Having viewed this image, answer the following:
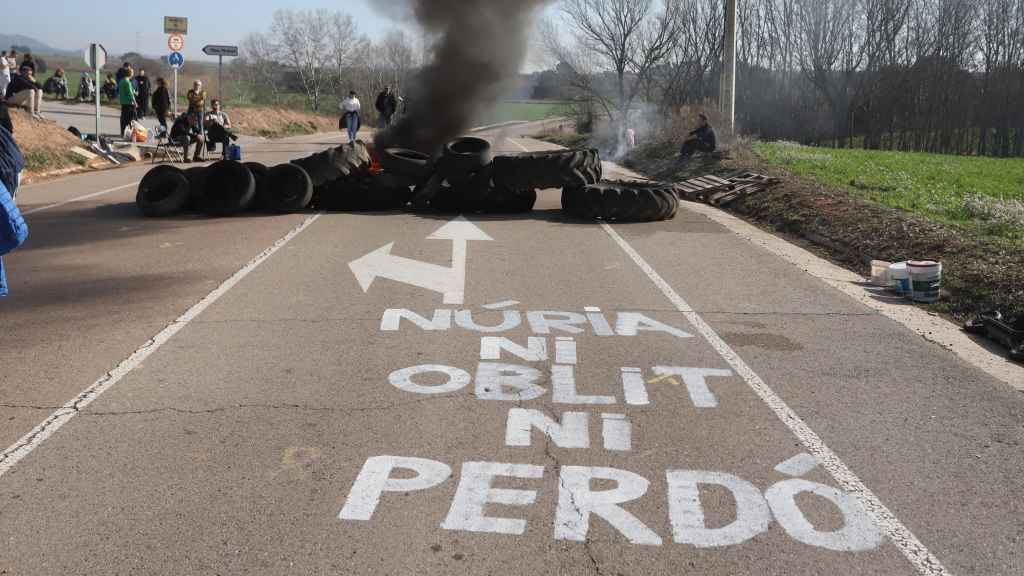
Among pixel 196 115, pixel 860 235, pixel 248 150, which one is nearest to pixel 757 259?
pixel 860 235

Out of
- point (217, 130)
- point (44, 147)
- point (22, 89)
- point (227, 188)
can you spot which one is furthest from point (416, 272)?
point (22, 89)

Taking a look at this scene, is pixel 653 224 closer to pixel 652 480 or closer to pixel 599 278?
pixel 599 278

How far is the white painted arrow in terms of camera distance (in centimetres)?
915

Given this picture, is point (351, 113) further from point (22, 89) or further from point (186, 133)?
point (22, 89)

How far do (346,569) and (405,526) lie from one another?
0.43m

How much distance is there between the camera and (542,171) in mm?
14266

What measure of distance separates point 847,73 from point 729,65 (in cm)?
3490

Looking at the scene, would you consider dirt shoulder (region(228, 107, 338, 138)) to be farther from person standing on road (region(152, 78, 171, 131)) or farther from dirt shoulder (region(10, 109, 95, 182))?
dirt shoulder (region(10, 109, 95, 182))

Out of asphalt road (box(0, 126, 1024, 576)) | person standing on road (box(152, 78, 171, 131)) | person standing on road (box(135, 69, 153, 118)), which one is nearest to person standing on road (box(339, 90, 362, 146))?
person standing on road (box(152, 78, 171, 131))

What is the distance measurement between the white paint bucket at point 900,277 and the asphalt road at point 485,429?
84 centimetres

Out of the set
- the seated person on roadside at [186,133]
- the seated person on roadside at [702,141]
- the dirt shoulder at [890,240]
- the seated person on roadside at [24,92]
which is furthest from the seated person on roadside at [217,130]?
the dirt shoulder at [890,240]

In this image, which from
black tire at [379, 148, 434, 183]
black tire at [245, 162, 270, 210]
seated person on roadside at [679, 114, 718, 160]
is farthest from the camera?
seated person on roadside at [679, 114, 718, 160]

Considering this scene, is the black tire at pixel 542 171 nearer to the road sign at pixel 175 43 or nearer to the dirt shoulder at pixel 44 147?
the dirt shoulder at pixel 44 147

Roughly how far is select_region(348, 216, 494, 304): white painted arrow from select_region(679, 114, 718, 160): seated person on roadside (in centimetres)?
1344
